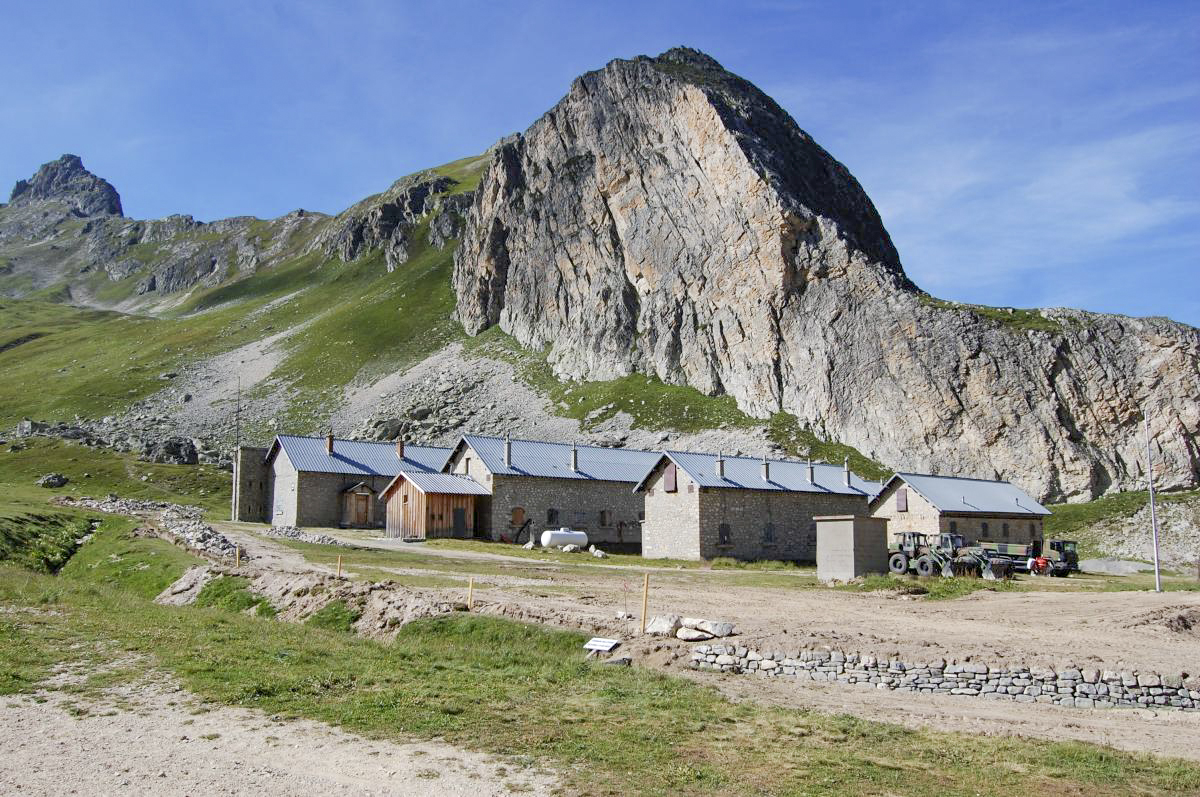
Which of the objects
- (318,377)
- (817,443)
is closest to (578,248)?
(318,377)

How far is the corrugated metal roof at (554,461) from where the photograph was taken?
193ft

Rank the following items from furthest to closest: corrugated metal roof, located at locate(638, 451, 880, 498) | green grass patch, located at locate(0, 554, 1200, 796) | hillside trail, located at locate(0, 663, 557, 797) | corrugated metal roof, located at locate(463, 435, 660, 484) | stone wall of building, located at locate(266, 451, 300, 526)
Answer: stone wall of building, located at locate(266, 451, 300, 526) < corrugated metal roof, located at locate(463, 435, 660, 484) < corrugated metal roof, located at locate(638, 451, 880, 498) < green grass patch, located at locate(0, 554, 1200, 796) < hillside trail, located at locate(0, 663, 557, 797)

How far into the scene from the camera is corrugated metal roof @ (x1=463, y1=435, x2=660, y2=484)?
58.7 m

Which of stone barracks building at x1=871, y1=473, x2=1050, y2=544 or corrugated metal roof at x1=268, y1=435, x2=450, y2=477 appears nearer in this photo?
stone barracks building at x1=871, y1=473, x2=1050, y2=544

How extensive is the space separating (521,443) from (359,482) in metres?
13.9

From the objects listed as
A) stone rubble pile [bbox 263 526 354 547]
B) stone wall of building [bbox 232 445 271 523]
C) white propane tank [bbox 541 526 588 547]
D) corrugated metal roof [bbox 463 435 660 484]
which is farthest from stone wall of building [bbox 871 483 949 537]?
stone wall of building [bbox 232 445 271 523]

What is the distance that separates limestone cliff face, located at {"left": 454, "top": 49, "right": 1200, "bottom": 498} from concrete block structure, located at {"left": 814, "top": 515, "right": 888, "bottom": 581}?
4669 cm

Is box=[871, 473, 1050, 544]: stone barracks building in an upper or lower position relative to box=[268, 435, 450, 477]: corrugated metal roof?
lower

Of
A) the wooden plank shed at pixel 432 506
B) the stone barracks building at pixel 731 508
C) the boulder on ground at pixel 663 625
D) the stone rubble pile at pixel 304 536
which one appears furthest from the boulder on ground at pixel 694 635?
the wooden plank shed at pixel 432 506

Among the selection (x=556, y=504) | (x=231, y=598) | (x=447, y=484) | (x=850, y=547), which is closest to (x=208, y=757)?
(x=231, y=598)

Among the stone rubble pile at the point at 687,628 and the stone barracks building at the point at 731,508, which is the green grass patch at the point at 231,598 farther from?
the stone barracks building at the point at 731,508

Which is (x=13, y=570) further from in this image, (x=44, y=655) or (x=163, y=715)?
(x=163, y=715)

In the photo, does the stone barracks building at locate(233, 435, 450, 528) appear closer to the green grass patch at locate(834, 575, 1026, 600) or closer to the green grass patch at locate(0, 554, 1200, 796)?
the green grass patch at locate(834, 575, 1026, 600)

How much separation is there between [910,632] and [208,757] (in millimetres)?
16871
